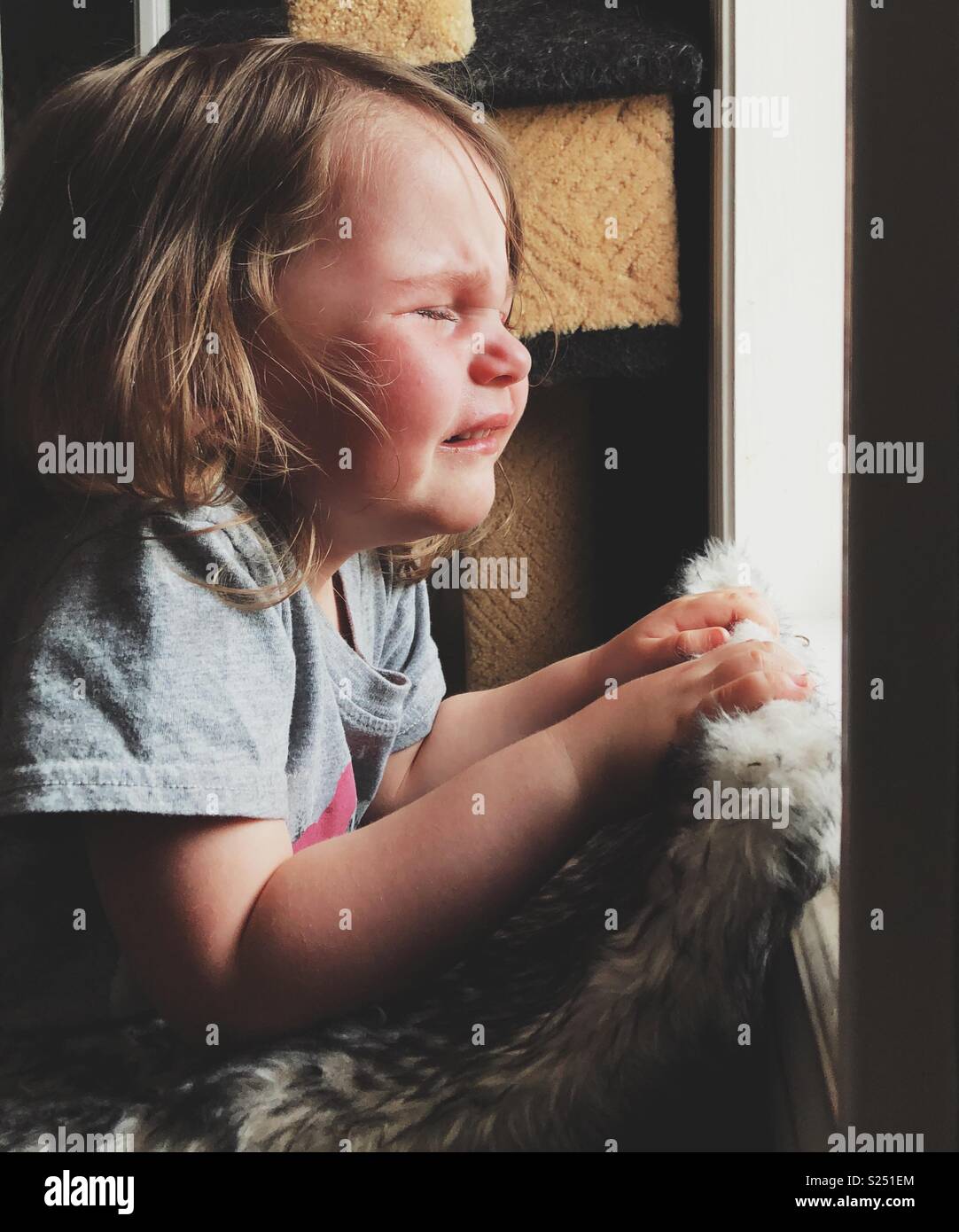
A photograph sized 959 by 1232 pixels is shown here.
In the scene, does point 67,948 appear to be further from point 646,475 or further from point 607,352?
point 646,475

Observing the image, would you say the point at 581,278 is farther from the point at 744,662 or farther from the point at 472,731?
the point at 744,662

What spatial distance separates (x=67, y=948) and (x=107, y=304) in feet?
1.19

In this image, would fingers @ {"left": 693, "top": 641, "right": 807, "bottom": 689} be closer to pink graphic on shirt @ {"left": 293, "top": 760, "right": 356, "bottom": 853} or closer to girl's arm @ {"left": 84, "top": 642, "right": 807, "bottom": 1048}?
girl's arm @ {"left": 84, "top": 642, "right": 807, "bottom": 1048}

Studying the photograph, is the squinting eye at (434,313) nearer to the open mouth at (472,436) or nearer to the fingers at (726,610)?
the open mouth at (472,436)

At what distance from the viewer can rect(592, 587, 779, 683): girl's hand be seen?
28.4 inches

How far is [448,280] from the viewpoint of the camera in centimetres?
66

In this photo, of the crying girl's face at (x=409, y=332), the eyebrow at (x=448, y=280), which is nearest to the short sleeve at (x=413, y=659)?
the crying girl's face at (x=409, y=332)

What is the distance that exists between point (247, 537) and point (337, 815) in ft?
0.78

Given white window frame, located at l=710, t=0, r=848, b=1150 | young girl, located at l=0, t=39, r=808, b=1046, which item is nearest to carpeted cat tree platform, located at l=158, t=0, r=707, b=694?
white window frame, located at l=710, t=0, r=848, b=1150

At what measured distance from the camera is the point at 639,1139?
19.3 inches

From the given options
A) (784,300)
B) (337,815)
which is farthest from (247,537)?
(784,300)

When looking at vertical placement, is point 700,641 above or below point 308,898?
above

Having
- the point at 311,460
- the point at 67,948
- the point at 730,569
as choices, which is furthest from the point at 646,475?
the point at 67,948

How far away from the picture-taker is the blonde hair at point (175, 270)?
0.64 meters
